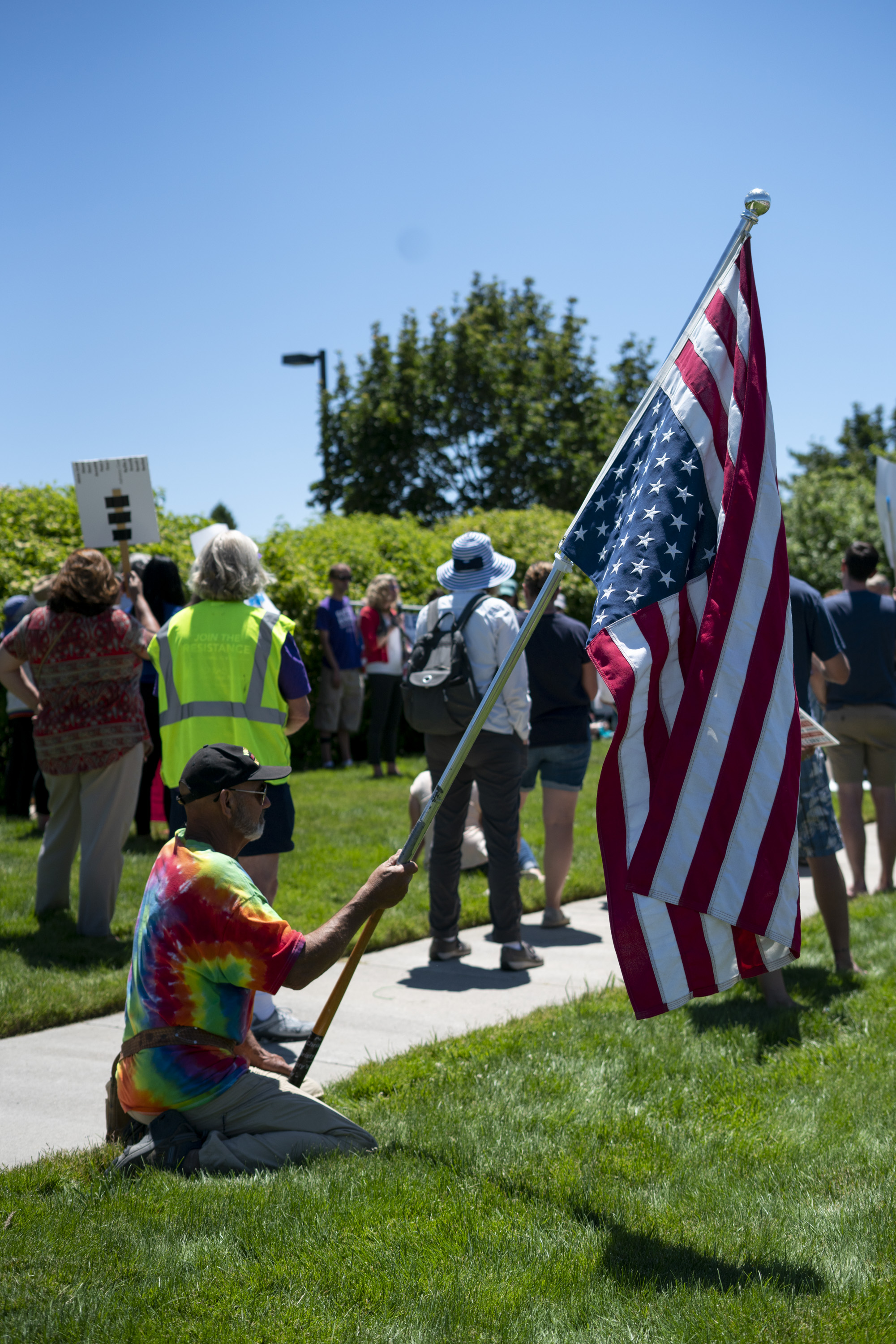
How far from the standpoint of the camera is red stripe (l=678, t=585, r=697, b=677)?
3.69 m

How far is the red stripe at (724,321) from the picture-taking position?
3.92 metres

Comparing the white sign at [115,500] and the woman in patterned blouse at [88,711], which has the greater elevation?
the white sign at [115,500]

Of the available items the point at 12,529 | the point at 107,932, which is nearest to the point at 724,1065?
the point at 107,932

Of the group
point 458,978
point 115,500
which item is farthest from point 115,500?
point 458,978

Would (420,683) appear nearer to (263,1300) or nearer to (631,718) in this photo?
(631,718)

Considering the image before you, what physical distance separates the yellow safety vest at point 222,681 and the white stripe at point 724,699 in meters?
2.35

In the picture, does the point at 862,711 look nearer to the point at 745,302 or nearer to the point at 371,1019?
the point at 371,1019

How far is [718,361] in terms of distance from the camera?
3.88 m

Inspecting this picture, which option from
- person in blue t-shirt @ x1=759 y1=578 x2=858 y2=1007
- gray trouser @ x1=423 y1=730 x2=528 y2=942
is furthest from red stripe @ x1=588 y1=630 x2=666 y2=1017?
gray trouser @ x1=423 y1=730 x2=528 y2=942

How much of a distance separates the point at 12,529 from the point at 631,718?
10.5 m

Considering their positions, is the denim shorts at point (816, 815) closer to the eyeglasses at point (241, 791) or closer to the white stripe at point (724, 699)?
the white stripe at point (724, 699)

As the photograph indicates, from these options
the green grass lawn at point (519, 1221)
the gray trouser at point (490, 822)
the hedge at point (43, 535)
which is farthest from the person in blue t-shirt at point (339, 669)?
the green grass lawn at point (519, 1221)

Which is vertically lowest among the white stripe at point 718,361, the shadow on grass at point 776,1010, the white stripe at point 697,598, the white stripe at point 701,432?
the shadow on grass at point 776,1010

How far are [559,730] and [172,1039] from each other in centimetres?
416
